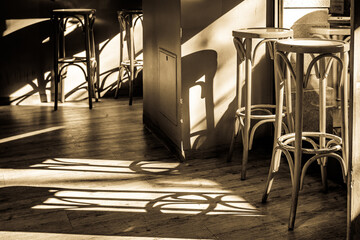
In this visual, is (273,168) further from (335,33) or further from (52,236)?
(52,236)

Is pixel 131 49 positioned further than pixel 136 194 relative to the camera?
Yes

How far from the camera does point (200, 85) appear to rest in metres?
4.03

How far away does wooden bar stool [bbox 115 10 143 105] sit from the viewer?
235 inches

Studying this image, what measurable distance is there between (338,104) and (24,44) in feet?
12.7

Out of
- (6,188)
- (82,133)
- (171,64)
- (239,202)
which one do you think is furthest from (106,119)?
(239,202)

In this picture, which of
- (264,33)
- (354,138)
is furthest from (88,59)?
(354,138)

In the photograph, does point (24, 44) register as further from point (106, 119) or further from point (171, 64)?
point (171, 64)

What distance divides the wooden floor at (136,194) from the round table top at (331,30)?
97 cm

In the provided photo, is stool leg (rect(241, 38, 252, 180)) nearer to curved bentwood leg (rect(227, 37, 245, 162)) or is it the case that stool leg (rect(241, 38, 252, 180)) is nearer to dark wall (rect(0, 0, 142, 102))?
curved bentwood leg (rect(227, 37, 245, 162))

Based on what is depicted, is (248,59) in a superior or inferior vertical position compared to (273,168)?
superior

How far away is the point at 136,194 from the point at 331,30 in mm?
1635

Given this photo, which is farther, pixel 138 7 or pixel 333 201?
pixel 138 7

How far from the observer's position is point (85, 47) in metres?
5.81

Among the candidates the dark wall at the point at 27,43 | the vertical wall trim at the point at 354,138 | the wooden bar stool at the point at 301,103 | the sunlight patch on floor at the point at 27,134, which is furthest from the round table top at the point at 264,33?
the dark wall at the point at 27,43
